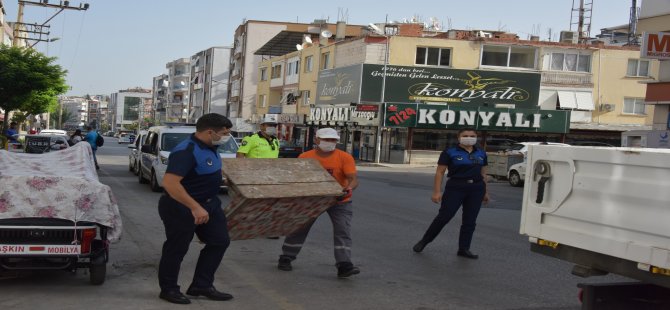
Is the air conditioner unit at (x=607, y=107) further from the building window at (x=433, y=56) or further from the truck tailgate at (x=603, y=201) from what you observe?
the truck tailgate at (x=603, y=201)

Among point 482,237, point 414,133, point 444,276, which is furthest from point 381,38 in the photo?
point 444,276

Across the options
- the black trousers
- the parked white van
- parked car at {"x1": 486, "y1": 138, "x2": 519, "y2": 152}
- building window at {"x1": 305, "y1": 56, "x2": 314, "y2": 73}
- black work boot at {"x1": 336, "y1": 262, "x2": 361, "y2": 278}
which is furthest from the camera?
building window at {"x1": 305, "y1": 56, "x2": 314, "y2": 73}

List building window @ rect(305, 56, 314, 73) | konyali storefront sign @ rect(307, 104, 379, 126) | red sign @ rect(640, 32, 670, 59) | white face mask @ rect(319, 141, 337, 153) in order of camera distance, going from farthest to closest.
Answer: building window @ rect(305, 56, 314, 73), konyali storefront sign @ rect(307, 104, 379, 126), red sign @ rect(640, 32, 670, 59), white face mask @ rect(319, 141, 337, 153)

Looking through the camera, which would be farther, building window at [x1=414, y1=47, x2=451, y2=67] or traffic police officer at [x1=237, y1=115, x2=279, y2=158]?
building window at [x1=414, y1=47, x2=451, y2=67]

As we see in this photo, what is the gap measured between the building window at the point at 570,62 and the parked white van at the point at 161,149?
114 ft

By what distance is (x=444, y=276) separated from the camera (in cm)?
795

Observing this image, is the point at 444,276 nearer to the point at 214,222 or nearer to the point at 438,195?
the point at 438,195

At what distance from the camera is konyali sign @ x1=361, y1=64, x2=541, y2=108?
4728cm

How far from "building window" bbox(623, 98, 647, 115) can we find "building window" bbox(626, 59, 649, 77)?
172 centimetres

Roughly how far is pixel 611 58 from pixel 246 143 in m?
42.2

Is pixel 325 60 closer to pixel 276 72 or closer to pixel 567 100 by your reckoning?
pixel 276 72

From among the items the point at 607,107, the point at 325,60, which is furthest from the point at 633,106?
the point at 325,60

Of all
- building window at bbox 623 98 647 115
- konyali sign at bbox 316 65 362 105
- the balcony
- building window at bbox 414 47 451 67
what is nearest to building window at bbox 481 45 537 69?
the balcony

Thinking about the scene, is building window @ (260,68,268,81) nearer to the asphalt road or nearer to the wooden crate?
the asphalt road
